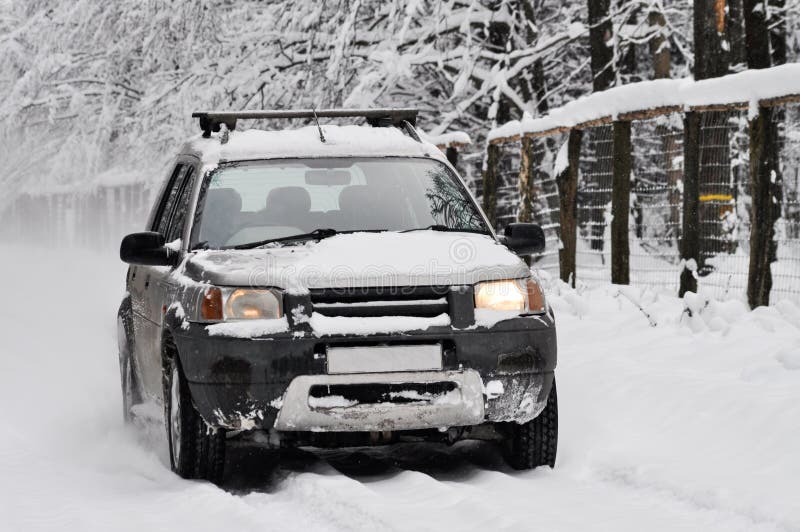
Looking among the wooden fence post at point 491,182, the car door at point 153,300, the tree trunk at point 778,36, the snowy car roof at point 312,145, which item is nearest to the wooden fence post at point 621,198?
the wooden fence post at point 491,182

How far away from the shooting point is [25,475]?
20.8 ft

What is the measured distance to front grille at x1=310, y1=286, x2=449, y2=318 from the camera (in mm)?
5750

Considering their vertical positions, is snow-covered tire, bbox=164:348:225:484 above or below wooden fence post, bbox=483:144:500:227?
below

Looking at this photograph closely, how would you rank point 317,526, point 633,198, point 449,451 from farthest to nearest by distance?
point 633,198, point 449,451, point 317,526

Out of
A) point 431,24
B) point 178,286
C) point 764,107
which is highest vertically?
point 431,24

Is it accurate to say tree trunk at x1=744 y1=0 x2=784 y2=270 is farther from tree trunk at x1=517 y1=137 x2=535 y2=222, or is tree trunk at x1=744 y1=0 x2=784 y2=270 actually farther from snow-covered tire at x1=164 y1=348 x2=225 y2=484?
snow-covered tire at x1=164 y1=348 x2=225 y2=484

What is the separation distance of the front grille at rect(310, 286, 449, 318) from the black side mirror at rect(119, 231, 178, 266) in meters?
1.15

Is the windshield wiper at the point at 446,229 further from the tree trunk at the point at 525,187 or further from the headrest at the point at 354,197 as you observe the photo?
the tree trunk at the point at 525,187

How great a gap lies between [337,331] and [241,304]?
18.1 inches

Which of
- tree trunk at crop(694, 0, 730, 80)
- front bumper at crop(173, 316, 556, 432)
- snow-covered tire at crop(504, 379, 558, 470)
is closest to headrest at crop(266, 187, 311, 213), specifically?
front bumper at crop(173, 316, 556, 432)

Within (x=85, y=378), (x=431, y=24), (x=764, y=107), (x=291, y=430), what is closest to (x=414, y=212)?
(x=291, y=430)

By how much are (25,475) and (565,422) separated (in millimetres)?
2911

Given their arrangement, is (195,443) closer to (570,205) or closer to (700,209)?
(700,209)

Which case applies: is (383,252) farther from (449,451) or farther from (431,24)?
(431,24)
